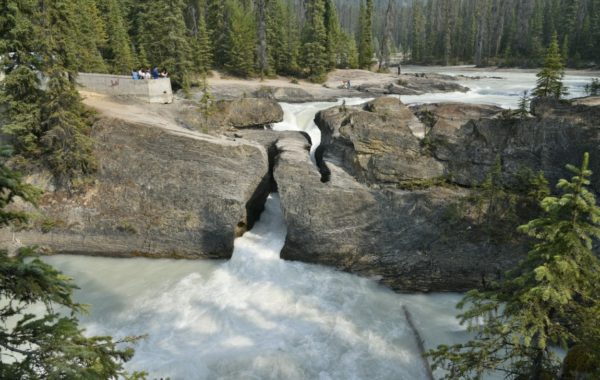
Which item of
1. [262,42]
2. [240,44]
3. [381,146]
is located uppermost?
[262,42]

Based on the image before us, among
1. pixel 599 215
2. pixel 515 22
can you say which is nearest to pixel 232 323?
pixel 599 215

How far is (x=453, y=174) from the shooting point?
1850 centimetres

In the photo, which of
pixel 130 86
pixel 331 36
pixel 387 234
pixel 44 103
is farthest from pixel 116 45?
pixel 387 234

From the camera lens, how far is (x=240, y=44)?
4747cm

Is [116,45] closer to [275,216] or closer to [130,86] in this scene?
[130,86]

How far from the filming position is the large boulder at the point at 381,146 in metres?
19.0

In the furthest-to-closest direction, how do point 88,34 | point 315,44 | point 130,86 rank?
point 315,44 → point 88,34 → point 130,86

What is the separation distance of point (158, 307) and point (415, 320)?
8.93 metres

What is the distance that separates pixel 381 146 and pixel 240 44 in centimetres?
3292

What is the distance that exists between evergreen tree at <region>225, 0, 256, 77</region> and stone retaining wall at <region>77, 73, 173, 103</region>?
74.7 feet

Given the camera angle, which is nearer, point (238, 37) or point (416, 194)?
point (416, 194)

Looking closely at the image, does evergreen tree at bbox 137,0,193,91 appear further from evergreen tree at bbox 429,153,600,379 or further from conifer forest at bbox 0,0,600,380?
evergreen tree at bbox 429,153,600,379

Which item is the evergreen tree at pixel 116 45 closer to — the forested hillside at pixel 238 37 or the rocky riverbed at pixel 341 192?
the forested hillside at pixel 238 37

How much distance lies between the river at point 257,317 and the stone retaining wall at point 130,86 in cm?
1214
